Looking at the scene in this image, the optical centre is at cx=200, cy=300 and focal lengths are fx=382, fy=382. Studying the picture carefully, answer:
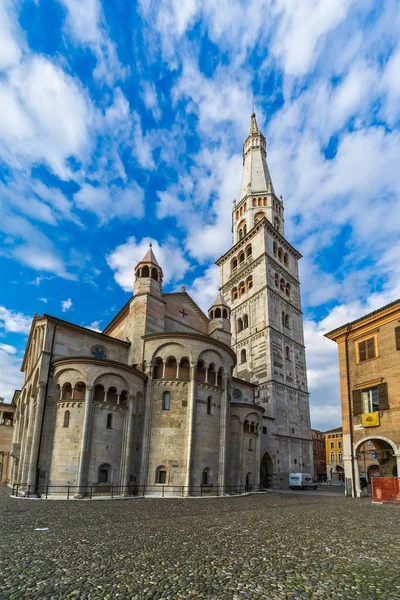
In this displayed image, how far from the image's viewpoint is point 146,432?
93.0 ft

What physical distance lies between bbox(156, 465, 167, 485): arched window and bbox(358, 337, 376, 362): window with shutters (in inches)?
650

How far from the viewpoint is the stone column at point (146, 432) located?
2739 centimetres

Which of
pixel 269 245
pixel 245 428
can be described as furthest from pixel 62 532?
pixel 269 245

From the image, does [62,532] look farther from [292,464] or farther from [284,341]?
[284,341]

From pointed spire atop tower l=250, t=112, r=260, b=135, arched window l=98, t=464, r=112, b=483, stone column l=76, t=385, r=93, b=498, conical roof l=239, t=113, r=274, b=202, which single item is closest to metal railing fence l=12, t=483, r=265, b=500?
stone column l=76, t=385, r=93, b=498

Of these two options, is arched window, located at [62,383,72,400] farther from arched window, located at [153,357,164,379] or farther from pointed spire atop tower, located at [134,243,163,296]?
pointed spire atop tower, located at [134,243,163,296]

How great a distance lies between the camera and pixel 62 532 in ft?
38.5

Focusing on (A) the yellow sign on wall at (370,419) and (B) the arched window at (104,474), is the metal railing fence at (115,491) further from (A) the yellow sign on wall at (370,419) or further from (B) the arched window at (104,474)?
(A) the yellow sign on wall at (370,419)

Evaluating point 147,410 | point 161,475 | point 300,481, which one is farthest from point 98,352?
point 300,481

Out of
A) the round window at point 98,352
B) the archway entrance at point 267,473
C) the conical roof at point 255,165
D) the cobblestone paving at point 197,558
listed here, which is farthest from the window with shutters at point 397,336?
the conical roof at point 255,165

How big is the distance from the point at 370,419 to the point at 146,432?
1581 centimetres

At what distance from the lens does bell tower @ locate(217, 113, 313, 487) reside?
4444cm

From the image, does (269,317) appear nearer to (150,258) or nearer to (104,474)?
(150,258)

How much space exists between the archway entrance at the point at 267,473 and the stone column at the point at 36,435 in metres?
26.4
